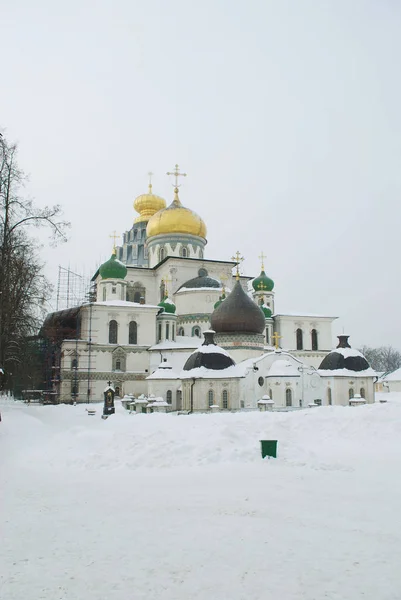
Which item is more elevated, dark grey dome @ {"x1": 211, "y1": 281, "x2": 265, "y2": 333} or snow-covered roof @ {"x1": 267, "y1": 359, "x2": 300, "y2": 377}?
dark grey dome @ {"x1": 211, "y1": 281, "x2": 265, "y2": 333}

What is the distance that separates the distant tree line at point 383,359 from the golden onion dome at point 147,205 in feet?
163

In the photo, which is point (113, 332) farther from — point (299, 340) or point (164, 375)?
point (299, 340)

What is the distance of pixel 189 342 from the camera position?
41094 mm

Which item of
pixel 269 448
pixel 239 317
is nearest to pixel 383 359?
pixel 239 317

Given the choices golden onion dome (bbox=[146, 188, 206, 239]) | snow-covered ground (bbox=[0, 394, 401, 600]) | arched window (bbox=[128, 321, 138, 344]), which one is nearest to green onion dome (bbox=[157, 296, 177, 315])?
arched window (bbox=[128, 321, 138, 344])

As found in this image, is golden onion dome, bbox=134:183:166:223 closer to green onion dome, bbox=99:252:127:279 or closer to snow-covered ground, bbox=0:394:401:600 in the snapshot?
green onion dome, bbox=99:252:127:279

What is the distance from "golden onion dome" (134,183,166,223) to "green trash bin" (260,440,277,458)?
2142 inches

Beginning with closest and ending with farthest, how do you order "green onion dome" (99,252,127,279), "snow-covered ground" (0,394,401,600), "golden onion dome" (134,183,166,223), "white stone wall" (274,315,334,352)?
1. "snow-covered ground" (0,394,401,600)
2. "green onion dome" (99,252,127,279)
3. "white stone wall" (274,315,334,352)
4. "golden onion dome" (134,183,166,223)

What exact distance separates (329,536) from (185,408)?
21.9 m

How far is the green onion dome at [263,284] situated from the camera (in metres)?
49.2

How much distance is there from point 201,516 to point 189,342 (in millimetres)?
33816

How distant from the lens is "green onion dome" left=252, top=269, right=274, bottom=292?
49.2 m

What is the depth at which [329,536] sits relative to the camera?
20.9 feet

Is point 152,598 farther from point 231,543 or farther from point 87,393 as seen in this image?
point 87,393
